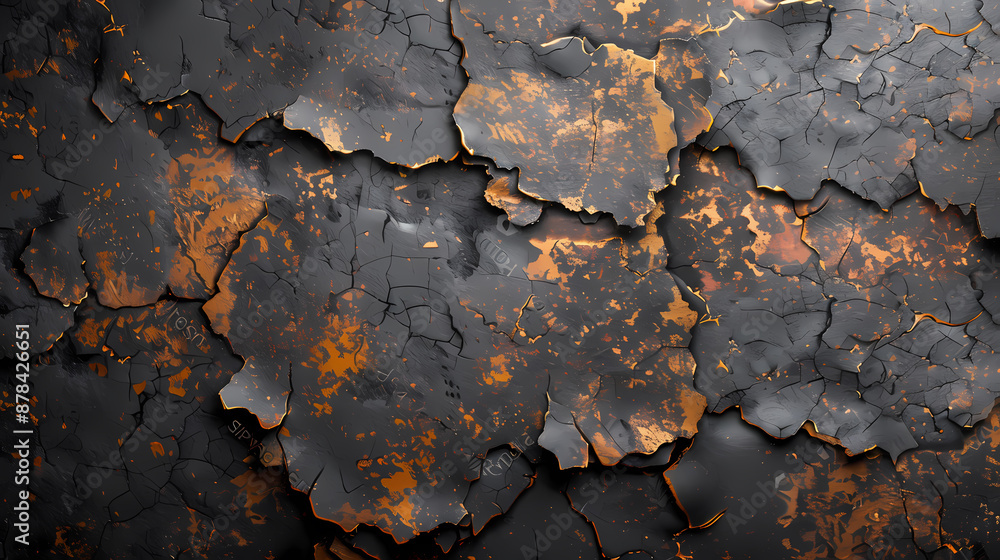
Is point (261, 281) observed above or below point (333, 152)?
below

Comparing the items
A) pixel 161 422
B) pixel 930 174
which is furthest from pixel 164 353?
pixel 930 174

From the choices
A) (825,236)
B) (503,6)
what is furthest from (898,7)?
(503,6)

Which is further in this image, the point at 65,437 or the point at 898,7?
the point at 65,437

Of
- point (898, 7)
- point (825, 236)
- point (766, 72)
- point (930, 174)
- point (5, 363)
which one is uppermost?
point (898, 7)

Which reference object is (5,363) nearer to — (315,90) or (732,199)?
(315,90)

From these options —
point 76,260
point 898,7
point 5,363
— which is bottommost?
point 5,363

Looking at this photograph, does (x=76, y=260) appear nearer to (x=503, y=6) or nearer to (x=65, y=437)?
(x=65, y=437)
